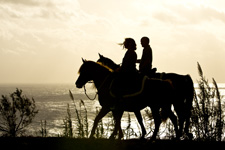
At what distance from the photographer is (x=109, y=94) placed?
9.61m

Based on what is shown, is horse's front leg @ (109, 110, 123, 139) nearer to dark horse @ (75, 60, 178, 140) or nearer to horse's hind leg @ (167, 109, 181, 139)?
dark horse @ (75, 60, 178, 140)

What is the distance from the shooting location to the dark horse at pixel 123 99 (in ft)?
31.4

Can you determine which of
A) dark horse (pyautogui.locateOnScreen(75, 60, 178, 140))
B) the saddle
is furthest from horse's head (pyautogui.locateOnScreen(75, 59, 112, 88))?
the saddle

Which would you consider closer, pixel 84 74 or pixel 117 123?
pixel 117 123

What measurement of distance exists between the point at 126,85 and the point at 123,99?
0.44m

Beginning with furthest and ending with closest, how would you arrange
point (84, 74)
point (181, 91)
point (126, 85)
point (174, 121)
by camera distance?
1. point (181, 91)
2. point (174, 121)
3. point (84, 74)
4. point (126, 85)

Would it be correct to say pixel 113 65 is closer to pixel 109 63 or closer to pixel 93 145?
pixel 109 63

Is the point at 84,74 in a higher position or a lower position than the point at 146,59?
lower

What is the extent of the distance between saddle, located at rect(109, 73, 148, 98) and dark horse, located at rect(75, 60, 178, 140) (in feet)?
0.42

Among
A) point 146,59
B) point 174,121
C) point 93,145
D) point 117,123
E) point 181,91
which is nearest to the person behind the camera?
point 93,145

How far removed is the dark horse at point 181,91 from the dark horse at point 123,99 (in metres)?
0.34

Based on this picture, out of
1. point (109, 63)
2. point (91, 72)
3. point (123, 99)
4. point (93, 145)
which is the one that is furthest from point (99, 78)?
point (93, 145)

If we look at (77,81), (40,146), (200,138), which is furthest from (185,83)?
(40,146)

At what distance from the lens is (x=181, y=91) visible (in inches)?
415
